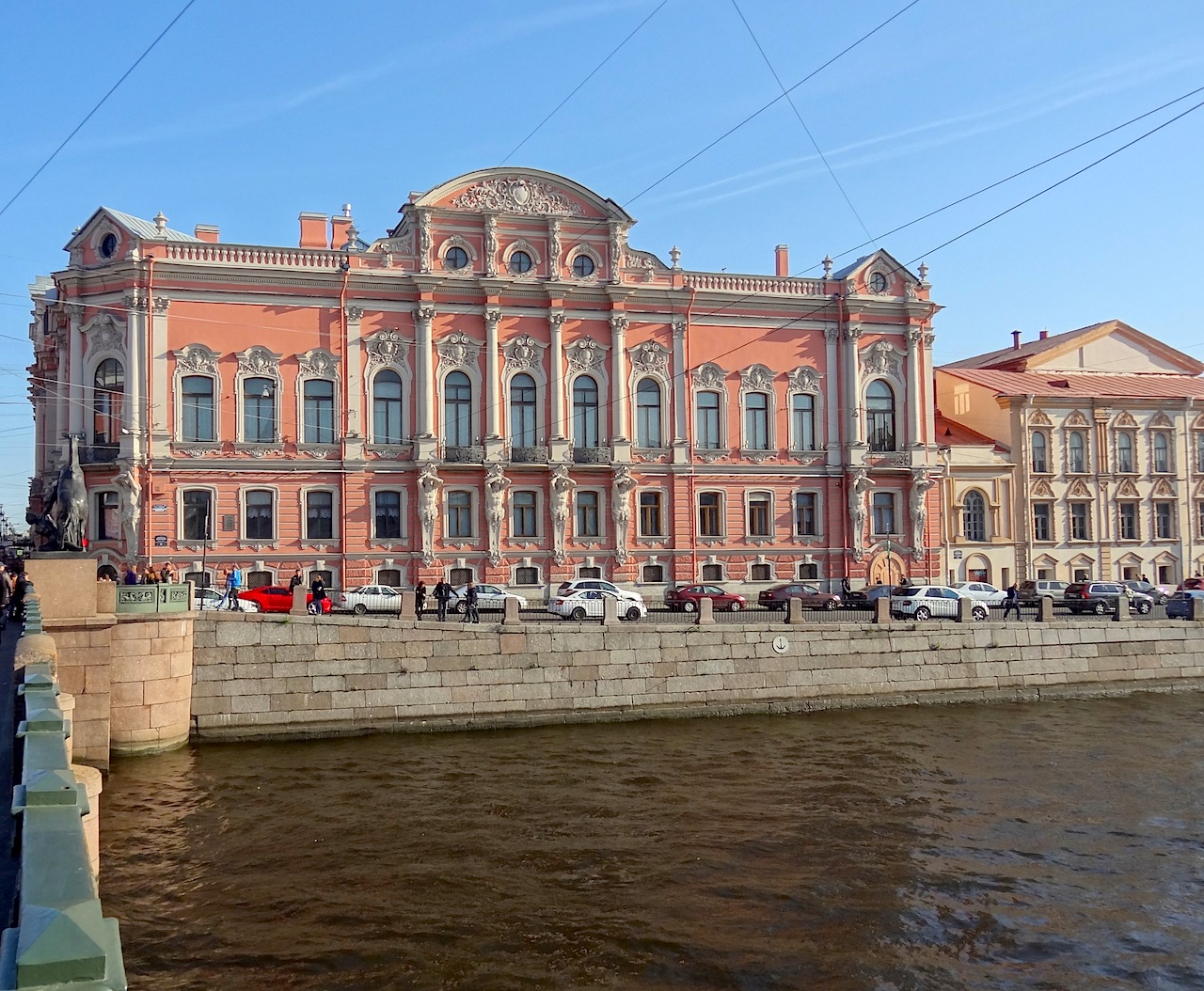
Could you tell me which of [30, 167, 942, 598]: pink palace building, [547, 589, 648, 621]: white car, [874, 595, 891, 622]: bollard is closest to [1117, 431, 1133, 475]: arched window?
[30, 167, 942, 598]: pink palace building

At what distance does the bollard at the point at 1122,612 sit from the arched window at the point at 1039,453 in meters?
13.9

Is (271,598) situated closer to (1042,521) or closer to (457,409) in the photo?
(457,409)

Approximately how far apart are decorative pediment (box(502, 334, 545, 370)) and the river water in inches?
655

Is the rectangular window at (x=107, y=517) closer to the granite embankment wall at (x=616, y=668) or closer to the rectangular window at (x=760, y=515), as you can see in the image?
the granite embankment wall at (x=616, y=668)

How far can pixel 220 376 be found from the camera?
30859mm

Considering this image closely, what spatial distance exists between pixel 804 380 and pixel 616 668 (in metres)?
17.8

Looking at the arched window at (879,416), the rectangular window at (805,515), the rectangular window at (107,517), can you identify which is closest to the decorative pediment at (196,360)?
the rectangular window at (107,517)

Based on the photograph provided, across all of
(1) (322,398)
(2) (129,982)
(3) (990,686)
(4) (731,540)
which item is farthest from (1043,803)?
(1) (322,398)

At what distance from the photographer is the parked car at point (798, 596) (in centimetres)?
3117

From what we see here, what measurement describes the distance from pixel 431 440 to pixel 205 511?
718cm

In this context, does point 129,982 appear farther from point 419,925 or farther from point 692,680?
point 692,680

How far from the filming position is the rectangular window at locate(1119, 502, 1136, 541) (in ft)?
134

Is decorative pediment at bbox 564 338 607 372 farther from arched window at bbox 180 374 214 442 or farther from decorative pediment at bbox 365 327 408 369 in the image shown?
arched window at bbox 180 374 214 442

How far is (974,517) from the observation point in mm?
38875
